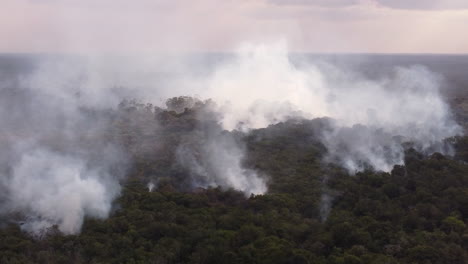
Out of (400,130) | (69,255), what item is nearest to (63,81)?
(400,130)

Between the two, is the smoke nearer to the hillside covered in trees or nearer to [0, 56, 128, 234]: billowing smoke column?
the hillside covered in trees

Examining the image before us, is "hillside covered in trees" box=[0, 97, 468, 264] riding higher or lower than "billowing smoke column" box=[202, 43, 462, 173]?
lower

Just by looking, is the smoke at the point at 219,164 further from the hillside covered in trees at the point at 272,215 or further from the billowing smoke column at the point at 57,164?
the billowing smoke column at the point at 57,164

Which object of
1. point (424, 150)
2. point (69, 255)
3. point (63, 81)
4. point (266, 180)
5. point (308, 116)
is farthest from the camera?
point (63, 81)

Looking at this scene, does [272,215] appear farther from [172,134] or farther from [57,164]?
[172,134]

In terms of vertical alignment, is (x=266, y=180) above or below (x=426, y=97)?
below

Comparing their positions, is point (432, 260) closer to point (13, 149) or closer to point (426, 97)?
point (13, 149)

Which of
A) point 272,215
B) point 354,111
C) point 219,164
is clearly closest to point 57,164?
point 219,164

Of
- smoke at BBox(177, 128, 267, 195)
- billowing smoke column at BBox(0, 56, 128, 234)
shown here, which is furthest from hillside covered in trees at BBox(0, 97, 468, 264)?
billowing smoke column at BBox(0, 56, 128, 234)

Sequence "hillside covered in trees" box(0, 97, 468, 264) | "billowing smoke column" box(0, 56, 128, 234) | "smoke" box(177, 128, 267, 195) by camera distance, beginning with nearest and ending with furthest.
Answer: "hillside covered in trees" box(0, 97, 468, 264), "billowing smoke column" box(0, 56, 128, 234), "smoke" box(177, 128, 267, 195)
